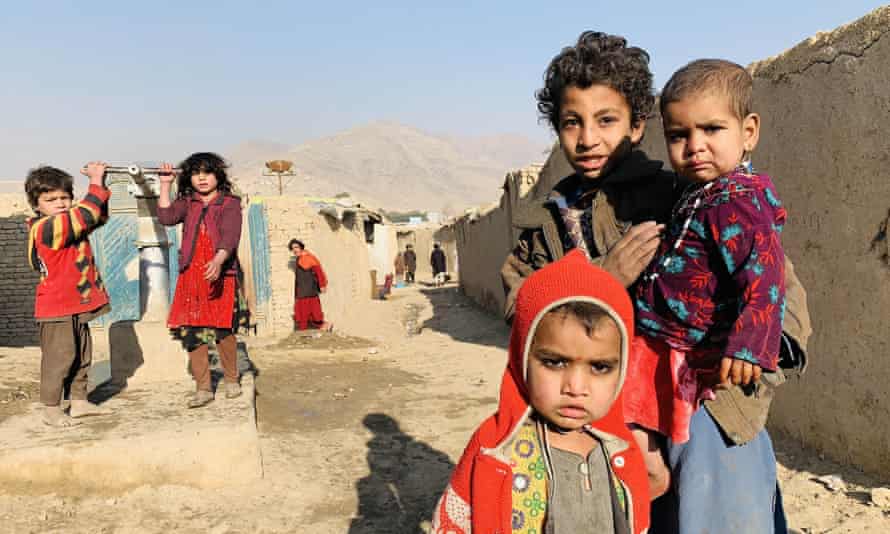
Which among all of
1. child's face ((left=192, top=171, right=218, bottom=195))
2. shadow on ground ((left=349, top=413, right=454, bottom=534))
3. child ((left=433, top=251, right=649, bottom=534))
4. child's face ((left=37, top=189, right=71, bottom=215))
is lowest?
shadow on ground ((left=349, top=413, right=454, bottom=534))

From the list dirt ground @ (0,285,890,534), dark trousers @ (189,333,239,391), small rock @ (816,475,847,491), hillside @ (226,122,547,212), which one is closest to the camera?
dirt ground @ (0,285,890,534)

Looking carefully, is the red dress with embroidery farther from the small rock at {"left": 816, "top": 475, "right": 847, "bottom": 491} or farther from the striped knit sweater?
the small rock at {"left": 816, "top": 475, "right": 847, "bottom": 491}

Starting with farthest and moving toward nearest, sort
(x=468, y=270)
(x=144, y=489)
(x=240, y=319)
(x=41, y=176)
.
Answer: (x=468, y=270)
(x=240, y=319)
(x=41, y=176)
(x=144, y=489)

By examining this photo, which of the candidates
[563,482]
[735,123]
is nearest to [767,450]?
[563,482]

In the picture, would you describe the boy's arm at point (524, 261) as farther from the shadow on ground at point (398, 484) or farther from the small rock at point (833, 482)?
the small rock at point (833, 482)

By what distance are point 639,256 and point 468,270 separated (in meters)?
16.0

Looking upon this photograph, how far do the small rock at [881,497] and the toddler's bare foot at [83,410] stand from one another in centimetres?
435

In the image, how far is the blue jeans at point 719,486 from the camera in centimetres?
137

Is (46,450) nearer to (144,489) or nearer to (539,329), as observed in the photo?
(144,489)

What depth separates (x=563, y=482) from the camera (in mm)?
1460

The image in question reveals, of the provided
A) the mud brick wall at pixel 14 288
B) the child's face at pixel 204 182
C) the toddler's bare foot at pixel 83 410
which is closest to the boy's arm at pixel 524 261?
the child's face at pixel 204 182

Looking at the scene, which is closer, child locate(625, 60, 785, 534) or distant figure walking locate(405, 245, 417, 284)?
child locate(625, 60, 785, 534)

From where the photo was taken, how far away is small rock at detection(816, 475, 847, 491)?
3.27 meters

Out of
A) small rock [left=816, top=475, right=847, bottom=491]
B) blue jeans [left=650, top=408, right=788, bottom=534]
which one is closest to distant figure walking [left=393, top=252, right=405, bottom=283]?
small rock [left=816, top=475, right=847, bottom=491]
